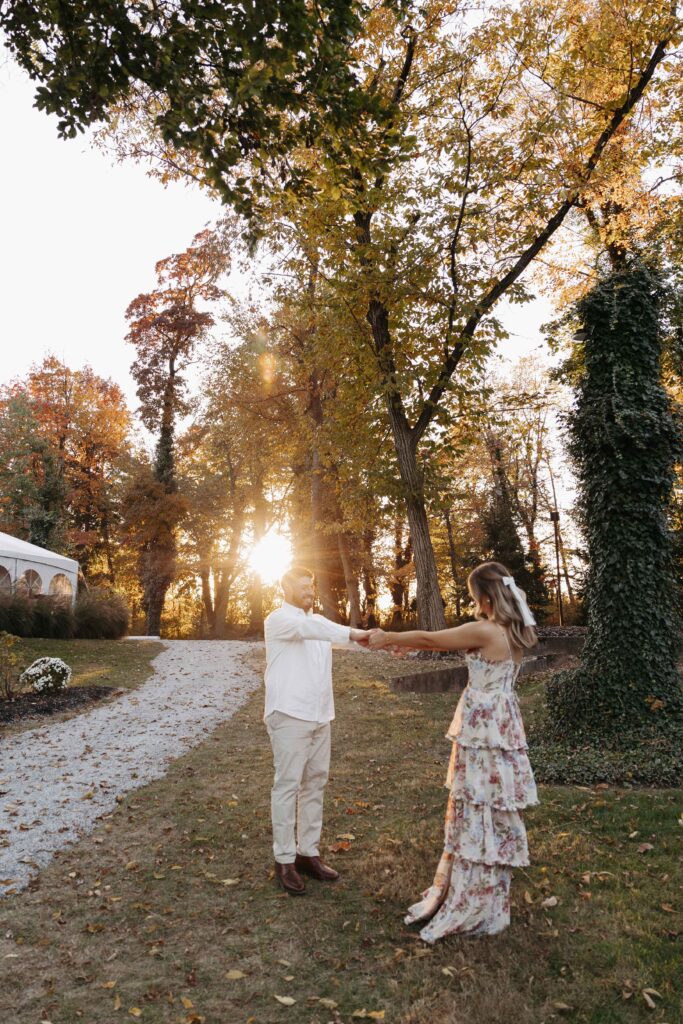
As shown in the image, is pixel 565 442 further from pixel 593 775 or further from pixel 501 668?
pixel 501 668

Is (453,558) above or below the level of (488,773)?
above

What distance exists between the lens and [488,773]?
13.4 feet

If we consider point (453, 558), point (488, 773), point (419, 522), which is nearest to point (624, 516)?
point (488, 773)

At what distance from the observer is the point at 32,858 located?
554cm

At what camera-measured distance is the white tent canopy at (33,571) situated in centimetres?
2120

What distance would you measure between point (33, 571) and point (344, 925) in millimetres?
20872

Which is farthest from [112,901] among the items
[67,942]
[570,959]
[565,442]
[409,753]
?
[565,442]

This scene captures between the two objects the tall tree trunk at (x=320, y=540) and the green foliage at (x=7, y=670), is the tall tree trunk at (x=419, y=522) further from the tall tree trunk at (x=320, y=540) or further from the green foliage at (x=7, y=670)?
the tall tree trunk at (x=320, y=540)

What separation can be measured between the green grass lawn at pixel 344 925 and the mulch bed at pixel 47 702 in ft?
16.6

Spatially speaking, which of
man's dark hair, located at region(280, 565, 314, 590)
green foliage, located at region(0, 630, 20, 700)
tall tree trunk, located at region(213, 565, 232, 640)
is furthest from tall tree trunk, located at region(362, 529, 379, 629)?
man's dark hair, located at region(280, 565, 314, 590)

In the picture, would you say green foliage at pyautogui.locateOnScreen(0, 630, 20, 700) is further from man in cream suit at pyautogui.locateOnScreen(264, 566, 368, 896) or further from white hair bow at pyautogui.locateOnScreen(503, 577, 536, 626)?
white hair bow at pyautogui.locateOnScreen(503, 577, 536, 626)

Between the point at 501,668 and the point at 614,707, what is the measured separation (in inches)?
169

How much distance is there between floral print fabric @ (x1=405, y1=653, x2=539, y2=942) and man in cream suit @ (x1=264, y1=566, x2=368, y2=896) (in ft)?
3.21

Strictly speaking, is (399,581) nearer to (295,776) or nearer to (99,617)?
(99,617)
